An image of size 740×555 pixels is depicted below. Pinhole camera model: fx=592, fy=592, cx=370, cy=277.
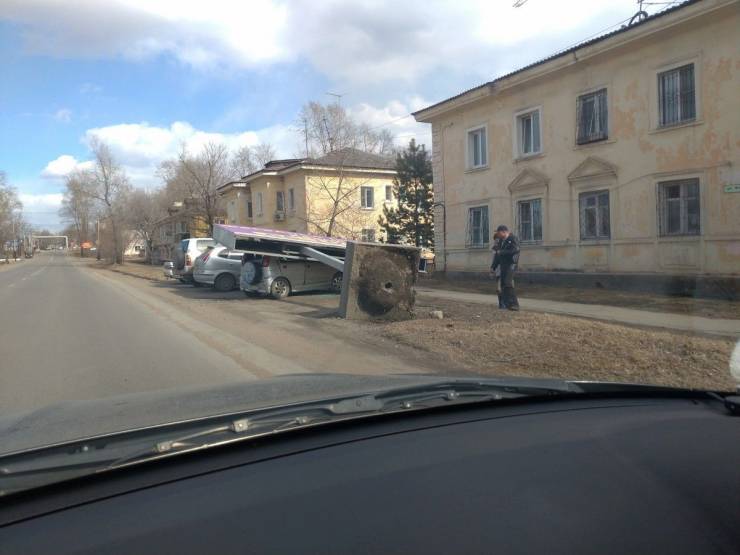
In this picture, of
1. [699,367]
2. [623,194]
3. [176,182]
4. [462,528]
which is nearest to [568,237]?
[623,194]

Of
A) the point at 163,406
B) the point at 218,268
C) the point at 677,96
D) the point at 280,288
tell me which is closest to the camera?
the point at 163,406

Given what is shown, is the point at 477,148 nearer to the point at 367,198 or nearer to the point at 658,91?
the point at 658,91

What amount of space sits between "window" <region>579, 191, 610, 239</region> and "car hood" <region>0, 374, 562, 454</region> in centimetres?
1568

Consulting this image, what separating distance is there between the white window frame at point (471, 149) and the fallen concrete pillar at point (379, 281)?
10764mm

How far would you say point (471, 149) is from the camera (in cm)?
2236

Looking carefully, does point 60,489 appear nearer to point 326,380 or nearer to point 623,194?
point 326,380

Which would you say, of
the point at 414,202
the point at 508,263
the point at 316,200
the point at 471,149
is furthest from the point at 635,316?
the point at 316,200

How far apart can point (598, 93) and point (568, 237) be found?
4.28 meters

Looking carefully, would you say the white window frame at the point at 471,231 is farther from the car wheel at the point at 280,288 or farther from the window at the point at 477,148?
the car wheel at the point at 280,288

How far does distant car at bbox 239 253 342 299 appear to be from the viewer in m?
16.7

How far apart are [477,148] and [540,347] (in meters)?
15.1

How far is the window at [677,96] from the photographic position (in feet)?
49.0

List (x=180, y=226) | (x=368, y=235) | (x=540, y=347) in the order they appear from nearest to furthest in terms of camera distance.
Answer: (x=540, y=347) → (x=368, y=235) → (x=180, y=226)

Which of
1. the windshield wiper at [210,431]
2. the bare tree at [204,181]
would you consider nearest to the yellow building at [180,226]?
the bare tree at [204,181]
